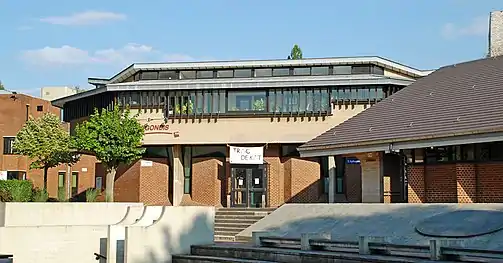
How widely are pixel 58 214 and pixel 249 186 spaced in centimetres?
1067

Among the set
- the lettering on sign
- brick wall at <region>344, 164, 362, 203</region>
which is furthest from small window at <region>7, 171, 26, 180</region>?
brick wall at <region>344, 164, 362, 203</region>

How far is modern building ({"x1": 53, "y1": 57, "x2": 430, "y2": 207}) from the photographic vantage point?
104 ft

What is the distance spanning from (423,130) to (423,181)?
1.93 meters

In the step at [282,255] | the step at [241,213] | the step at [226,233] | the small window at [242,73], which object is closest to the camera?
the step at [282,255]

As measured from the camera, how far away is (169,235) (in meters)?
16.8

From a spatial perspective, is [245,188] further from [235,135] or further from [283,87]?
[283,87]

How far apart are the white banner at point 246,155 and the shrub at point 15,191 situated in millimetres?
9008

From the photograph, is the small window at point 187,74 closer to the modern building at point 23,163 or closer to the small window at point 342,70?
the small window at point 342,70

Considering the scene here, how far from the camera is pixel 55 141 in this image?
117 feet

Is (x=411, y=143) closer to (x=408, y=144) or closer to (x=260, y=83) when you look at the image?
(x=408, y=144)

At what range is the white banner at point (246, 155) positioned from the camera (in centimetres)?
Answer: 3191

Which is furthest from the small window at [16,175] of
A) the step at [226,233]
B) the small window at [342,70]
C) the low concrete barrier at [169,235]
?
the low concrete barrier at [169,235]

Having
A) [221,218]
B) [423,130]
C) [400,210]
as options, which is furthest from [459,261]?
[221,218]

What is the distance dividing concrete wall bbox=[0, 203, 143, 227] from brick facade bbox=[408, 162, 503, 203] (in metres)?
10.4
